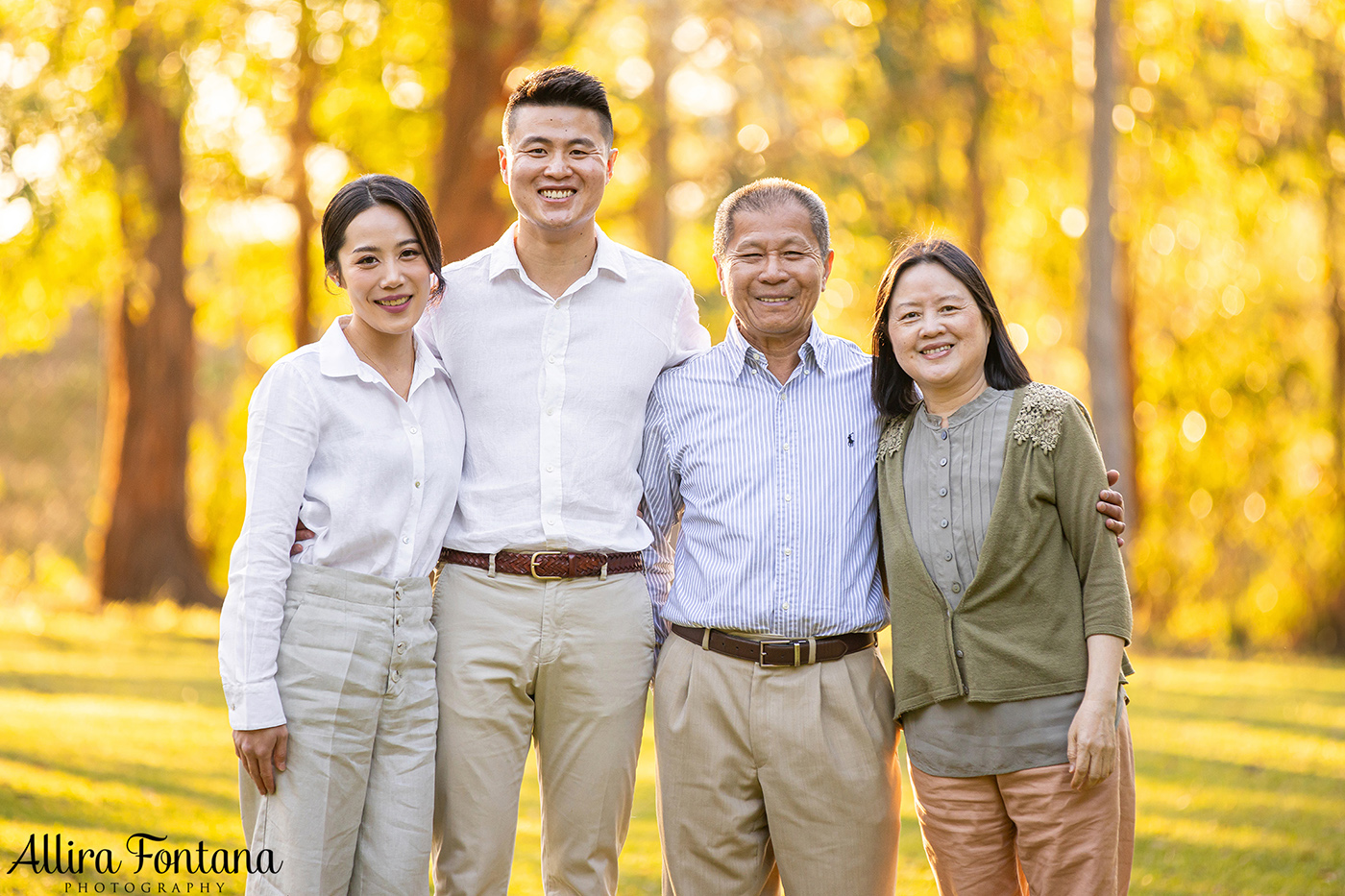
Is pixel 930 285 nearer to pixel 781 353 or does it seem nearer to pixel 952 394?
pixel 952 394

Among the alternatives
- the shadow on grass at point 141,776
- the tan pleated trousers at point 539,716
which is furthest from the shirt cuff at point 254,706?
the shadow on grass at point 141,776

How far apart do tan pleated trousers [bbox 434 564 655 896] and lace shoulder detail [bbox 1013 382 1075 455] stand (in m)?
1.08

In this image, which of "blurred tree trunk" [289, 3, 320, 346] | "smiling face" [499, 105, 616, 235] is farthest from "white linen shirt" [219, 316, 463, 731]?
"blurred tree trunk" [289, 3, 320, 346]

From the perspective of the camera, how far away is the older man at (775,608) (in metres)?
3.23

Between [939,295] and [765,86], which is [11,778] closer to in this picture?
[939,295]

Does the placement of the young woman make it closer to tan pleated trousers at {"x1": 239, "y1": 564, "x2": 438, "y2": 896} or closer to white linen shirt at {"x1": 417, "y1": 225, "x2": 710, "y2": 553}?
tan pleated trousers at {"x1": 239, "y1": 564, "x2": 438, "y2": 896}

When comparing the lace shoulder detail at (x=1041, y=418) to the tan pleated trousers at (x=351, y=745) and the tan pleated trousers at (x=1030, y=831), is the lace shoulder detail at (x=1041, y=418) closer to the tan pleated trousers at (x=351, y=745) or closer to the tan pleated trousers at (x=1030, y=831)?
the tan pleated trousers at (x=1030, y=831)

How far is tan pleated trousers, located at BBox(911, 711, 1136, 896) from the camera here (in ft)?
9.80

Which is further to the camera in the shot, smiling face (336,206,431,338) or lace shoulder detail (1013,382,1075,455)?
smiling face (336,206,431,338)

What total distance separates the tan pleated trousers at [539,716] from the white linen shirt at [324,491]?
0.24 meters

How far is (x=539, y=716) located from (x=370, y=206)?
54.8 inches

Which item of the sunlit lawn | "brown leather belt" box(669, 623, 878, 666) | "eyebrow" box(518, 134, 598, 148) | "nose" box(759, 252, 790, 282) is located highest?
"eyebrow" box(518, 134, 598, 148)

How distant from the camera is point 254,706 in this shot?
2.96m

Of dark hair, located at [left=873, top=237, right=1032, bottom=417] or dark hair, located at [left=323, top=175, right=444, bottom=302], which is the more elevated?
dark hair, located at [left=323, top=175, right=444, bottom=302]
